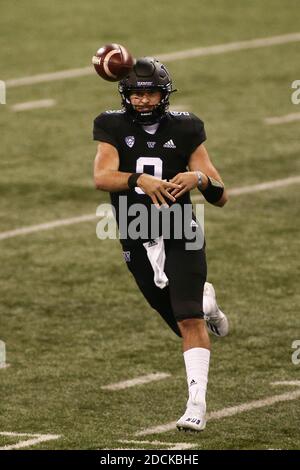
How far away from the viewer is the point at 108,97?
1916 cm


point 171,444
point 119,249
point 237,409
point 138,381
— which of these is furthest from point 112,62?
point 119,249

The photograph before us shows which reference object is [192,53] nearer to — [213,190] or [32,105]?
[32,105]

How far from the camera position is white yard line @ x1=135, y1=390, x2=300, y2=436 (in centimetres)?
995

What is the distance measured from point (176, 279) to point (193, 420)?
37.5 inches

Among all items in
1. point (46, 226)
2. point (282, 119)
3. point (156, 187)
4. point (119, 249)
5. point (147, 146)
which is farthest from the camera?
point (282, 119)

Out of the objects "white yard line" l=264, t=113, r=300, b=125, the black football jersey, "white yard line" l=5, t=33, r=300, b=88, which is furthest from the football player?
"white yard line" l=5, t=33, r=300, b=88

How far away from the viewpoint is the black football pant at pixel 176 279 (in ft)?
31.1

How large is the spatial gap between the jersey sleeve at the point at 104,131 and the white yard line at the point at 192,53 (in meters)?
9.98

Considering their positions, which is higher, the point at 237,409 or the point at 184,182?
the point at 184,182

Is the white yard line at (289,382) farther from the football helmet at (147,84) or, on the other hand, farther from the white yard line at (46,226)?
the white yard line at (46,226)

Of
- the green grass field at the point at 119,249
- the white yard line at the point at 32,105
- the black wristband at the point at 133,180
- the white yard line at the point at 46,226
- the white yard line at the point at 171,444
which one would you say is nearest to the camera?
the black wristband at the point at 133,180

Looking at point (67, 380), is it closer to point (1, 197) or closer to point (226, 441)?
point (226, 441)

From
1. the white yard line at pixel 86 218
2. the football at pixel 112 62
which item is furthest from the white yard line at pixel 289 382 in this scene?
the white yard line at pixel 86 218

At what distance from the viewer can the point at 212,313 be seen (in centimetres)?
1026
